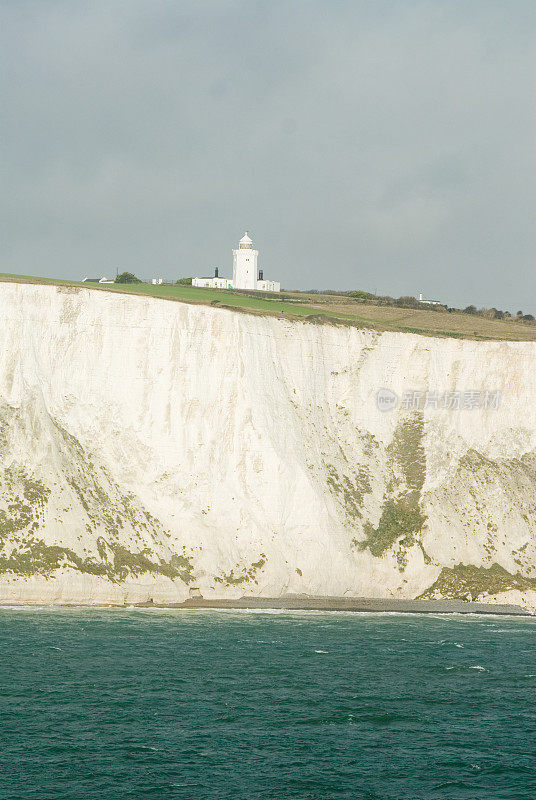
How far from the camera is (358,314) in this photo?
8681 cm

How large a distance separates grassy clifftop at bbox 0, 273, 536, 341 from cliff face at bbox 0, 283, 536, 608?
6.22 m

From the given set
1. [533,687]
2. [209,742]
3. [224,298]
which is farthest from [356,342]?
[209,742]

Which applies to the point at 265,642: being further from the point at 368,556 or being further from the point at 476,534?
the point at 476,534

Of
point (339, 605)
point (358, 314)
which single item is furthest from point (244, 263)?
point (339, 605)

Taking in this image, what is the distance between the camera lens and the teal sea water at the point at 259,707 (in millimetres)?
30562

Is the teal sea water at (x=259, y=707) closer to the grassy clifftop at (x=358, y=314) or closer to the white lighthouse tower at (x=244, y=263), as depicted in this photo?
the grassy clifftop at (x=358, y=314)

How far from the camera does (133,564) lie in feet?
192

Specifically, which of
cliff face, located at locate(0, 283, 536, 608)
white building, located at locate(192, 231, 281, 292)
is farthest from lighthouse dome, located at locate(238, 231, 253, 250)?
cliff face, located at locate(0, 283, 536, 608)

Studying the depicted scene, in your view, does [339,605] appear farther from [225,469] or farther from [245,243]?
[245,243]

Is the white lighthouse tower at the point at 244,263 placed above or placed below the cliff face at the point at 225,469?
above

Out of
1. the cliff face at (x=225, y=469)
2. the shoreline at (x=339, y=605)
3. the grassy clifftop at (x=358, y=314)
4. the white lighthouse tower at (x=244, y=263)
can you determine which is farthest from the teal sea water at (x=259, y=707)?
the white lighthouse tower at (x=244, y=263)

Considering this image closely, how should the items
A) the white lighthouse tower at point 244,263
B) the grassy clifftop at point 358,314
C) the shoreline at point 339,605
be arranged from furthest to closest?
1. the white lighthouse tower at point 244,263
2. the grassy clifftop at point 358,314
3. the shoreline at point 339,605

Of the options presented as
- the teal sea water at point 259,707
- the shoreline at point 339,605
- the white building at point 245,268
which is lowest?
the teal sea water at point 259,707

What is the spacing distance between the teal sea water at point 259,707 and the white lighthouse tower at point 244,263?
56888mm
